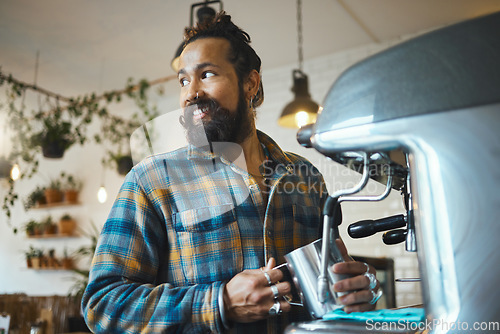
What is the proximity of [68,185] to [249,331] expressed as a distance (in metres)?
4.83

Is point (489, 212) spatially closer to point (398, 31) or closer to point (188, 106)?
point (188, 106)

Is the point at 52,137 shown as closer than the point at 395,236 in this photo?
No

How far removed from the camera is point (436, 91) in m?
0.37

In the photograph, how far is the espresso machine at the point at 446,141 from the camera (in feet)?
1.15

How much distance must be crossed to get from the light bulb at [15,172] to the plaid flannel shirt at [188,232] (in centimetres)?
185

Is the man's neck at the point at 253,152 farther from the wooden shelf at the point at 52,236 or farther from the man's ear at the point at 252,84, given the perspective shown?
the wooden shelf at the point at 52,236

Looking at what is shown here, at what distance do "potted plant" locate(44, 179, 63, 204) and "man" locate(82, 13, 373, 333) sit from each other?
15.4ft

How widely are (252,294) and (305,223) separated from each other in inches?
6.2

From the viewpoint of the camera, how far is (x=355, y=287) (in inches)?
18.4

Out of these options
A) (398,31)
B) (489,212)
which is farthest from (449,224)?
(398,31)

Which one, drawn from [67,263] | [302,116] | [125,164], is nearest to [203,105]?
[125,164]

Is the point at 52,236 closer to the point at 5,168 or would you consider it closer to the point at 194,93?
the point at 5,168

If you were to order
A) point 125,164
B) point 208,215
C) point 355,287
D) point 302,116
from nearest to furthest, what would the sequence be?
point 355,287 < point 208,215 < point 125,164 < point 302,116

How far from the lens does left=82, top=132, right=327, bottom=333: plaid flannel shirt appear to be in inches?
22.0
